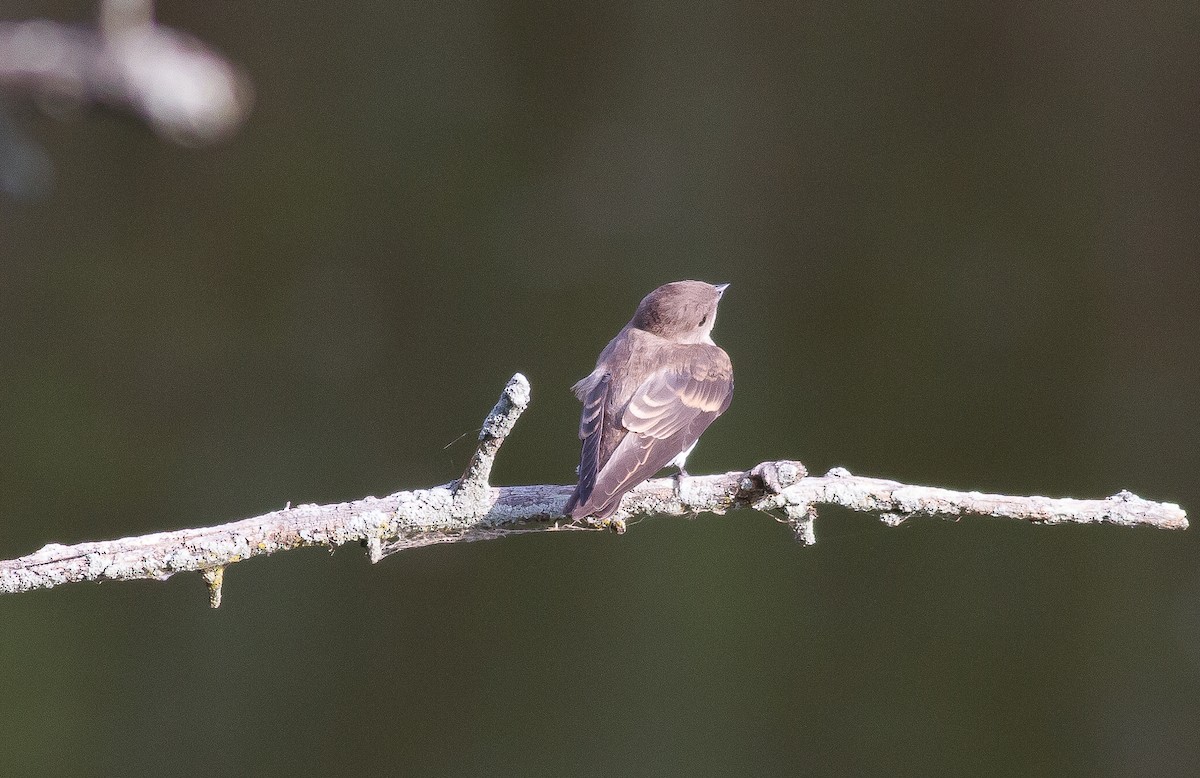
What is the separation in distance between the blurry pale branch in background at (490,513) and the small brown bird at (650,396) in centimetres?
9

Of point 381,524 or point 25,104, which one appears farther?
point 25,104

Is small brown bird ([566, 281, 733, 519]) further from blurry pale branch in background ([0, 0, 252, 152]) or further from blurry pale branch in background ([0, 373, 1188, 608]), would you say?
blurry pale branch in background ([0, 0, 252, 152])

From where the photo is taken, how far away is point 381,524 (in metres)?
2.17

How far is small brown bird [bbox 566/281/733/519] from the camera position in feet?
7.70

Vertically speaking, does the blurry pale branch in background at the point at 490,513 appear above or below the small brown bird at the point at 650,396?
below

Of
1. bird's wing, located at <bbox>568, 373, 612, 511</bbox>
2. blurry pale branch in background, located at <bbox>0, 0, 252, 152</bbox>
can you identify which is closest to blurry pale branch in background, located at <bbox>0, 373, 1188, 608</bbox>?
bird's wing, located at <bbox>568, 373, 612, 511</bbox>

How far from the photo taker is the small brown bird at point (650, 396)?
2.35 m

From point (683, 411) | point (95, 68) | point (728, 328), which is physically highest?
point (728, 328)

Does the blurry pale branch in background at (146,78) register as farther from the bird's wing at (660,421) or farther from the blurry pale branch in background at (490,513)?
the bird's wing at (660,421)

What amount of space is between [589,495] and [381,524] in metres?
0.44

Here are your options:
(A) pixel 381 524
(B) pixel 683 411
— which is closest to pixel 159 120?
(A) pixel 381 524

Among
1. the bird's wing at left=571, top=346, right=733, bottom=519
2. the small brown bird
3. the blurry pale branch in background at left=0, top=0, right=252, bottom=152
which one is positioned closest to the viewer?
the blurry pale branch in background at left=0, top=0, right=252, bottom=152

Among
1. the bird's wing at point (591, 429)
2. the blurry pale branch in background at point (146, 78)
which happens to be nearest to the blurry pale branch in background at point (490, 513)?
the bird's wing at point (591, 429)

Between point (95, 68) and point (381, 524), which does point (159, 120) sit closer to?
point (95, 68)
